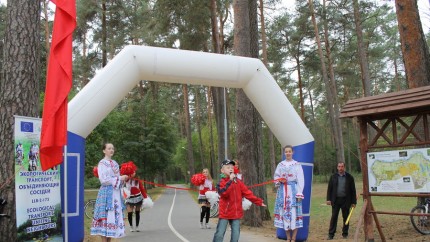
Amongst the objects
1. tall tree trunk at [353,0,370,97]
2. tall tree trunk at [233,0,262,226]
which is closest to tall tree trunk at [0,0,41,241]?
tall tree trunk at [233,0,262,226]

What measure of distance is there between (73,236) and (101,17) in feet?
58.3

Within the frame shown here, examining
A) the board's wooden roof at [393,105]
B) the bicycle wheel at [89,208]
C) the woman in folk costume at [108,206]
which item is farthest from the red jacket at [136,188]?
the board's wooden roof at [393,105]

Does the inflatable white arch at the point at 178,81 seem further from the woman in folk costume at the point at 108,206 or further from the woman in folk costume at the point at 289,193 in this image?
the woman in folk costume at the point at 289,193

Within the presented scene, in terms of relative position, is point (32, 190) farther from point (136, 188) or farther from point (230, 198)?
point (136, 188)

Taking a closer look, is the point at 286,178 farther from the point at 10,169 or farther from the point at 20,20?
the point at 20,20

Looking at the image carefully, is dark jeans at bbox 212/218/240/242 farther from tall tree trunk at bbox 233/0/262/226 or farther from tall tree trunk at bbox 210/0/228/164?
tall tree trunk at bbox 210/0/228/164

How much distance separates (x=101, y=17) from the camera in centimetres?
2298

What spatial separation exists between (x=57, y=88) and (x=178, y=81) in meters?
3.29

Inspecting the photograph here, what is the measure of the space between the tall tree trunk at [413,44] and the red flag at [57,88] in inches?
287

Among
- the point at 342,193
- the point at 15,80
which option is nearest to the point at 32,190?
the point at 15,80

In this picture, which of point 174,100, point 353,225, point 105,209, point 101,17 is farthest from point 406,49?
point 174,100

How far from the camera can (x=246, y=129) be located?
38.0ft

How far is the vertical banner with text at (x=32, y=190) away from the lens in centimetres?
590

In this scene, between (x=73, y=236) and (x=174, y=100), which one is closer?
(x=73, y=236)
